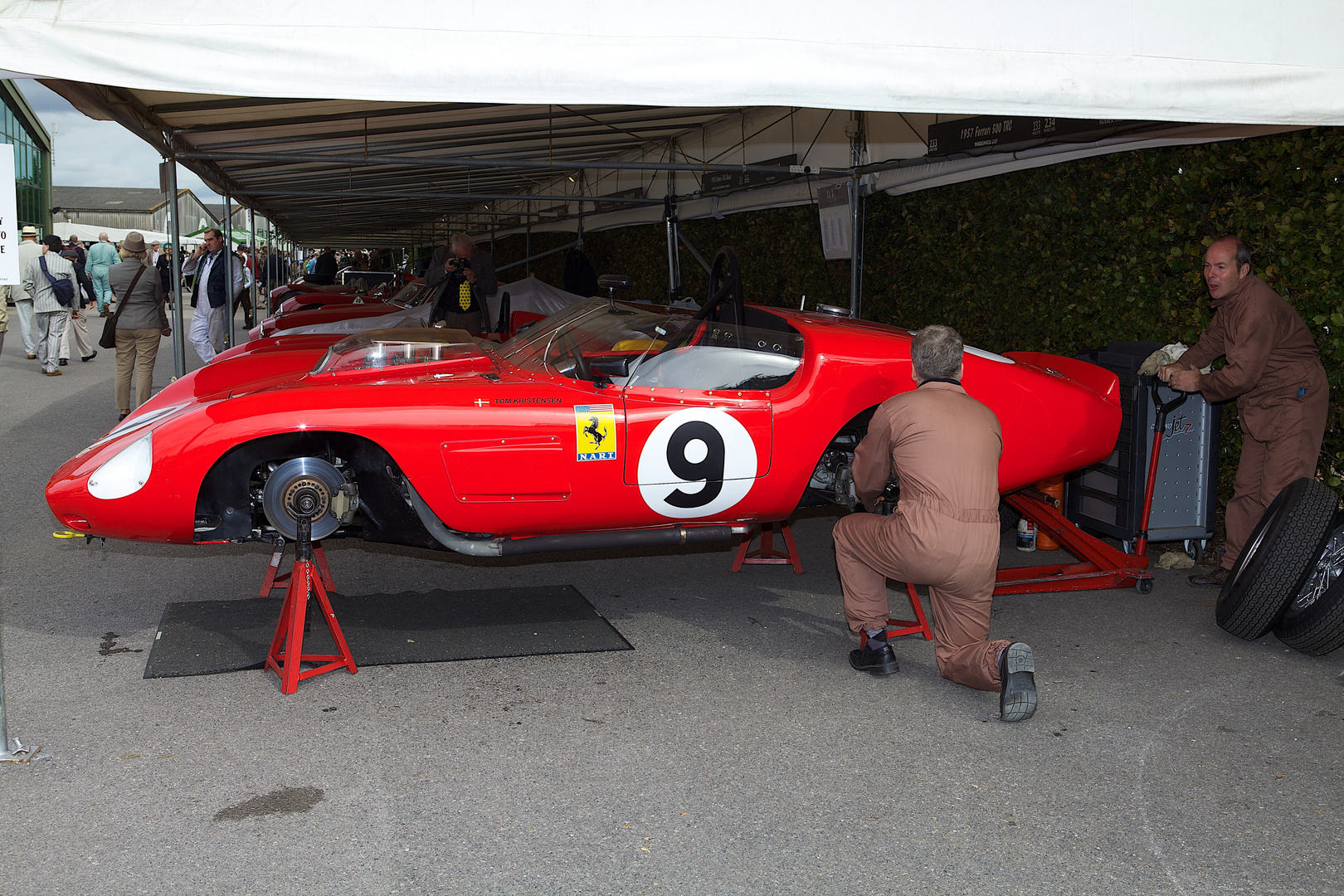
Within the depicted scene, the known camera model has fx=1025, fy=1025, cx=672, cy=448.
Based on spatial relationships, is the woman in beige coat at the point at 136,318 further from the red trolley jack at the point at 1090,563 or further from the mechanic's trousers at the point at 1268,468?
the mechanic's trousers at the point at 1268,468

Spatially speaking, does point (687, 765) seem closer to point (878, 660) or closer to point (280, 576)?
point (878, 660)

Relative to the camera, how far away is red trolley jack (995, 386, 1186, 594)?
5.30m

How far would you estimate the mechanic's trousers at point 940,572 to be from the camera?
13.0 feet

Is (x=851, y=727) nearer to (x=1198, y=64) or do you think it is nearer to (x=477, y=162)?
(x=1198, y=64)

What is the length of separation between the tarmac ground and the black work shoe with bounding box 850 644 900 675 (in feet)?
0.18

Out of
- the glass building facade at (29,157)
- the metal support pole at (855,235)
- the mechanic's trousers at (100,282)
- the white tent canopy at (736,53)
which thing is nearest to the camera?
the white tent canopy at (736,53)

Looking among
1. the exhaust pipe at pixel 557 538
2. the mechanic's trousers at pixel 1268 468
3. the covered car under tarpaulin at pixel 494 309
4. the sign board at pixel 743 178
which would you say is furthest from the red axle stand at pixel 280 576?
the sign board at pixel 743 178

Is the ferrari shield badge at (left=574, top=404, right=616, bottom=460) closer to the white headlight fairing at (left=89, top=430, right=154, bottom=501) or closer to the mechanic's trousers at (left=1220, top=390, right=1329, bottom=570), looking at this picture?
the white headlight fairing at (left=89, top=430, right=154, bottom=501)

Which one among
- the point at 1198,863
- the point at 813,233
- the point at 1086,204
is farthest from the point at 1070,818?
the point at 813,233

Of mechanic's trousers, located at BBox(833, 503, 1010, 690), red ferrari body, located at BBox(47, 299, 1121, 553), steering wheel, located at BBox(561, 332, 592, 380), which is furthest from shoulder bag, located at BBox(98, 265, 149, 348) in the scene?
mechanic's trousers, located at BBox(833, 503, 1010, 690)

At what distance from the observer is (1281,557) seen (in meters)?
4.44

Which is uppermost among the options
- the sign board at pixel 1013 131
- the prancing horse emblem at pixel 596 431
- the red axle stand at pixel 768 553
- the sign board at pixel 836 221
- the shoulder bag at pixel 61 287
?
the sign board at pixel 1013 131

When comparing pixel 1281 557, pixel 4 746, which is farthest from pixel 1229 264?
pixel 4 746

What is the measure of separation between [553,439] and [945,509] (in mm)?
1626
